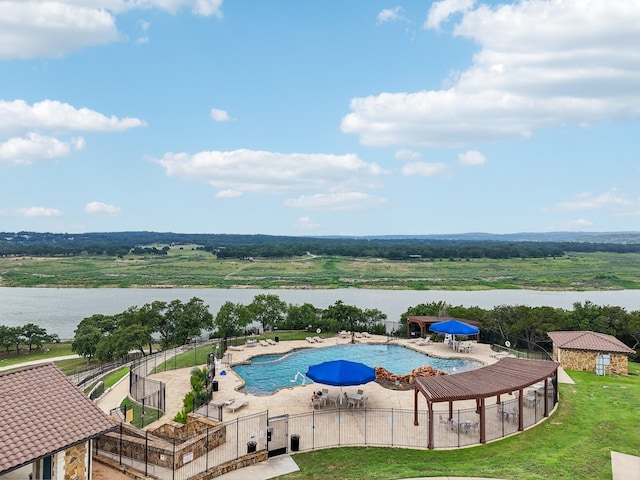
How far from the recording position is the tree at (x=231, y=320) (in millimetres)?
36219

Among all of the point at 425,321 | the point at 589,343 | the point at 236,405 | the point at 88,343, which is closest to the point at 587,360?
the point at 589,343

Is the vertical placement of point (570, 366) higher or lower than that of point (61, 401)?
lower

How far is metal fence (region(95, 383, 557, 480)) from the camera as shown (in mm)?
14203

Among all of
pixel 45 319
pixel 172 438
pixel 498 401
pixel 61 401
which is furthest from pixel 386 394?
pixel 45 319

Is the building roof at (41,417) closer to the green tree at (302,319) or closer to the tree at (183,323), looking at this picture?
the tree at (183,323)

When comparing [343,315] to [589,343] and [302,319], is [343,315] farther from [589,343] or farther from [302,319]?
[589,343]

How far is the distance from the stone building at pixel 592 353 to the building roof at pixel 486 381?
8.30 m

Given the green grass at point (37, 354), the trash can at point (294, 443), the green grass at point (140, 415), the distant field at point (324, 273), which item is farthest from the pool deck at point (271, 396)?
the distant field at point (324, 273)

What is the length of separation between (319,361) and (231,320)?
908 centimetres

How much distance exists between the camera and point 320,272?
391 ft

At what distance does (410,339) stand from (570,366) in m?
11.8

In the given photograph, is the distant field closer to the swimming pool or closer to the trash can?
the swimming pool

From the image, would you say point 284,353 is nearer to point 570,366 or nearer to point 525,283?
point 570,366

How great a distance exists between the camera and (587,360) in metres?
26.5
